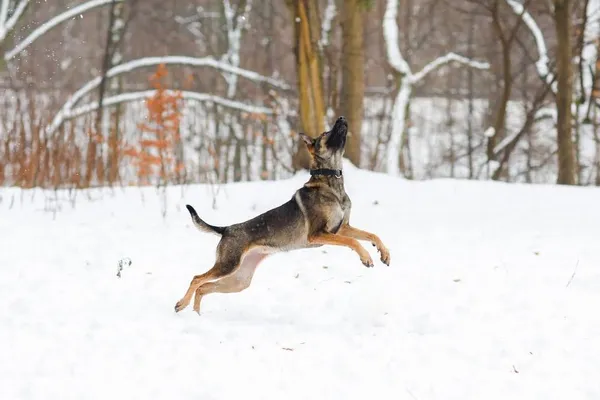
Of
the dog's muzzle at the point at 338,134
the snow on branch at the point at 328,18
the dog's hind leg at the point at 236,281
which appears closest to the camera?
the dog's muzzle at the point at 338,134

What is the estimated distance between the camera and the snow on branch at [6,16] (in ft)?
49.0

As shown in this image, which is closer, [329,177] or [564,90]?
[329,177]

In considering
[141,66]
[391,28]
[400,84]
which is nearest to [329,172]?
[391,28]

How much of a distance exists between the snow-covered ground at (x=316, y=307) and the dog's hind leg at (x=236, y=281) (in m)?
0.20

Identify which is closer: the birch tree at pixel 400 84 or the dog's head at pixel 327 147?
the dog's head at pixel 327 147

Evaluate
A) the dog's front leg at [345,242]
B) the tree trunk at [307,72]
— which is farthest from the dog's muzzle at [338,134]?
the tree trunk at [307,72]

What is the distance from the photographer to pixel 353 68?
41.7 ft

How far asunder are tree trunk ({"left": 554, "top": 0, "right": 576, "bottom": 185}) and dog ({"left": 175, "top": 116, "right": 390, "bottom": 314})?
28.5 ft

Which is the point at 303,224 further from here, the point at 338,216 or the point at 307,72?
the point at 307,72

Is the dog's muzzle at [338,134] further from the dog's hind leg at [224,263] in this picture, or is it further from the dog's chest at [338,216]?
the dog's hind leg at [224,263]

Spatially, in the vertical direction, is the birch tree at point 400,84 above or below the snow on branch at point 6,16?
below

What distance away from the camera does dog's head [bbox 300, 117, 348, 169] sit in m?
5.61

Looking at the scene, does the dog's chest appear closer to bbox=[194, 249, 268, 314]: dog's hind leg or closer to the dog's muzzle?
the dog's muzzle

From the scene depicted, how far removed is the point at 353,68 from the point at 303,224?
7.57 m
